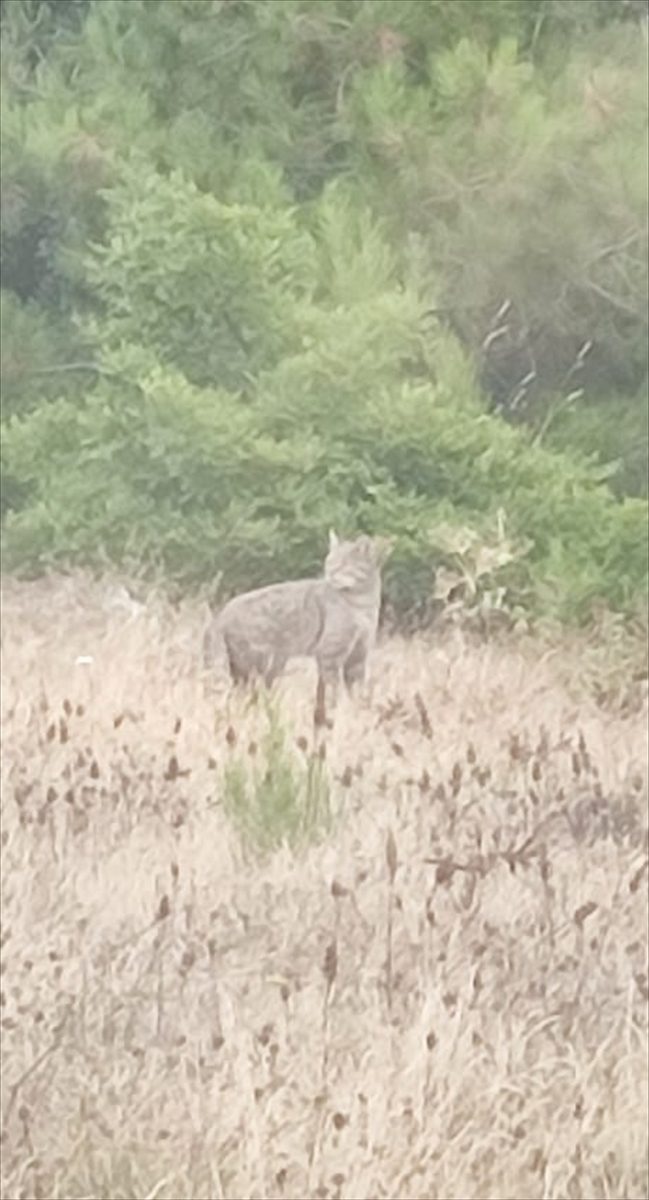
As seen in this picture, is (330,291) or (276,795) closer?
(276,795)

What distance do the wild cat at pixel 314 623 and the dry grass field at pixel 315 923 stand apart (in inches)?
1.3

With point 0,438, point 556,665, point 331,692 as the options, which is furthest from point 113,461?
point 556,665

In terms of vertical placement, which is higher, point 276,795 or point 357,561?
point 357,561

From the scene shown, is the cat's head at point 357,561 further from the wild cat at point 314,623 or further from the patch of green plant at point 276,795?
the patch of green plant at point 276,795

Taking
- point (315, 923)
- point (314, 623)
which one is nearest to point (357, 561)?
point (314, 623)

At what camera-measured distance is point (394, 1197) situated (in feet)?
8.45

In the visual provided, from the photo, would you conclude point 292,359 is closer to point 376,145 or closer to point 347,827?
point 376,145

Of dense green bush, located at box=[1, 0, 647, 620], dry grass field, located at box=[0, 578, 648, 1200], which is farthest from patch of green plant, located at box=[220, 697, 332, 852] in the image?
dense green bush, located at box=[1, 0, 647, 620]

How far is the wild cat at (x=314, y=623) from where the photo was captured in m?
2.91

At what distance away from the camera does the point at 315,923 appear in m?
2.76

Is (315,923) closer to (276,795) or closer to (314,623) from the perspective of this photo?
(276,795)

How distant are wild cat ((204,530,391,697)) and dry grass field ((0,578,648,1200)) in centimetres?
3

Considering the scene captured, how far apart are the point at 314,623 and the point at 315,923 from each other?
1.20 ft

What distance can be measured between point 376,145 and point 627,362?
40 centimetres
